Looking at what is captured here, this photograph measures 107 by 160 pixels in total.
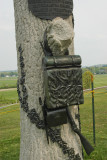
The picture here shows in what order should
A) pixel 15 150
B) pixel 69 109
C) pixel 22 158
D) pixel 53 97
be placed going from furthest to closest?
pixel 15 150 < pixel 22 158 < pixel 69 109 < pixel 53 97

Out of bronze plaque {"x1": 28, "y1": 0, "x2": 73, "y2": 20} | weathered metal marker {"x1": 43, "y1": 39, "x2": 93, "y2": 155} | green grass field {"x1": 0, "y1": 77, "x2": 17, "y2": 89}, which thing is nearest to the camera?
weathered metal marker {"x1": 43, "y1": 39, "x2": 93, "y2": 155}

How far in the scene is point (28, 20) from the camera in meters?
1.81

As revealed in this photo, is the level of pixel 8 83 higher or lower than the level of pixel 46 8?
lower

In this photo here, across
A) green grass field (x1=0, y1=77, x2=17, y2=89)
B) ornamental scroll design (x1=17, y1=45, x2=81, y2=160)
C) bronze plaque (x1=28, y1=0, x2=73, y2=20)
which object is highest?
bronze plaque (x1=28, y1=0, x2=73, y2=20)

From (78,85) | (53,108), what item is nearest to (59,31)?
(78,85)

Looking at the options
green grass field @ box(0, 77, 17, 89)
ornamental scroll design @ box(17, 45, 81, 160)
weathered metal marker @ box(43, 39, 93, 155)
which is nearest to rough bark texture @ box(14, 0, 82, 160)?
ornamental scroll design @ box(17, 45, 81, 160)

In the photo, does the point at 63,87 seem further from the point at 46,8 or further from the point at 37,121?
the point at 46,8

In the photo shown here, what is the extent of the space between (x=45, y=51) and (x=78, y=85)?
465 millimetres

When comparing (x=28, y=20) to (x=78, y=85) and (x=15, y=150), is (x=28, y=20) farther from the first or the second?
(x=15, y=150)

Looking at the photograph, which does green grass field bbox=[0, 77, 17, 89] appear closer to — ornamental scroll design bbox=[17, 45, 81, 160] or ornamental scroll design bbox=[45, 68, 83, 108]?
ornamental scroll design bbox=[17, 45, 81, 160]

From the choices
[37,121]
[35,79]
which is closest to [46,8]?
[35,79]

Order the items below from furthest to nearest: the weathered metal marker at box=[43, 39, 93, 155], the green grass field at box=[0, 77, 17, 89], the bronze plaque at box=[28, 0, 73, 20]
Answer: the green grass field at box=[0, 77, 17, 89] → the bronze plaque at box=[28, 0, 73, 20] → the weathered metal marker at box=[43, 39, 93, 155]

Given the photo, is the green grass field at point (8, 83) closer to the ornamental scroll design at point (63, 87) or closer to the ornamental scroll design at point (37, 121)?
the ornamental scroll design at point (37, 121)

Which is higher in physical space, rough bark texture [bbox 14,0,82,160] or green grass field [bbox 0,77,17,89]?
rough bark texture [bbox 14,0,82,160]
